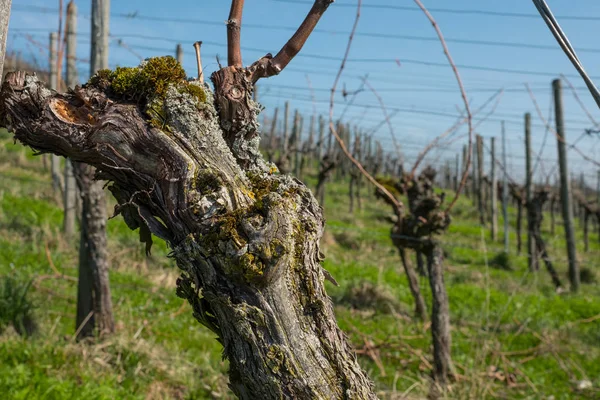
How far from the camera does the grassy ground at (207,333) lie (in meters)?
4.20

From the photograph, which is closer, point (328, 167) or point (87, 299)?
point (87, 299)

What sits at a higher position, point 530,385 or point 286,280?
point 286,280

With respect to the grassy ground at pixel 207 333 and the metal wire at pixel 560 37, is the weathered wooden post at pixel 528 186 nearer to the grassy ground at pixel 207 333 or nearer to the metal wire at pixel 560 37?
the grassy ground at pixel 207 333

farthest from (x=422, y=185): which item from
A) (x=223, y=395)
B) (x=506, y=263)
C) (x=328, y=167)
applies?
(x=328, y=167)

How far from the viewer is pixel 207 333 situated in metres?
5.83

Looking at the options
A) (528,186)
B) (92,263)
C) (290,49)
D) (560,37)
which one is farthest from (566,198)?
(560,37)

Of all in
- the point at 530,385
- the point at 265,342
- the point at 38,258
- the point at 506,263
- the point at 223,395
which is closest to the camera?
the point at 265,342

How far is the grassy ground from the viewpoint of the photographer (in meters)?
4.20

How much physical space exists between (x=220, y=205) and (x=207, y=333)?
15.2ft

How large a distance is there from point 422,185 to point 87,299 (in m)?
4.69

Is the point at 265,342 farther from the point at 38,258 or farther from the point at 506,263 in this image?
the point at 506,263

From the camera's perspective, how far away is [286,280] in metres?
1.47

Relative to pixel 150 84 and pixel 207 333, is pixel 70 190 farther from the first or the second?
pixel 150 84

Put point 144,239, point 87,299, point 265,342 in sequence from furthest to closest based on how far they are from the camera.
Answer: point 87,299 < point 144,239 < point 265,342
